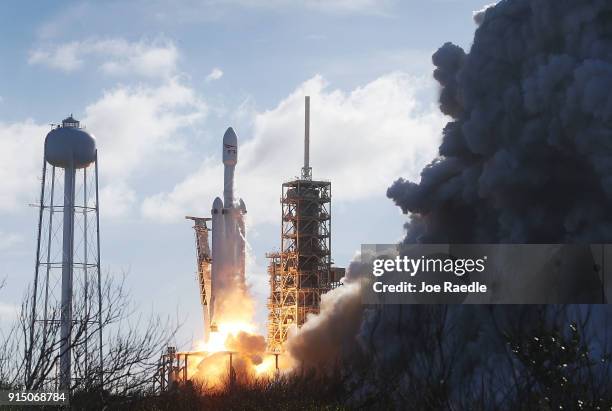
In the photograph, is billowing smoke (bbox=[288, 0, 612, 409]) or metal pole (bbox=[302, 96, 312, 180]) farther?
metal pole (bbox=[302, 96, 312, 180])

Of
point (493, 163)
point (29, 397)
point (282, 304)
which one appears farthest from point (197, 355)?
point (29, 397)

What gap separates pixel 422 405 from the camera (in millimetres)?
29203

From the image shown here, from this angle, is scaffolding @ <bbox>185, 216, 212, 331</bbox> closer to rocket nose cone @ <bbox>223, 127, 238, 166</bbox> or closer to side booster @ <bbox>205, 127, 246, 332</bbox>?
side booster @ <bbox>205, 127, 246, 332</bbox>

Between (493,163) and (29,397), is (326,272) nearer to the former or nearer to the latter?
(493,163)

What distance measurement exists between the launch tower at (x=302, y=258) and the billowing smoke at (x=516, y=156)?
48.4ft

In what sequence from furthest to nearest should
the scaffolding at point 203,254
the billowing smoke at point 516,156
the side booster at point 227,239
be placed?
the scaffolding at point 203,254
the side booster at point 227,239
the billowing smoke at point 516,156

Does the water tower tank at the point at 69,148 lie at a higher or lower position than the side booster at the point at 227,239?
higher

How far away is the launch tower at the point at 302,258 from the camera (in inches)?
2963

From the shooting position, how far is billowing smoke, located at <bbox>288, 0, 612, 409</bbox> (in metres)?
48.8

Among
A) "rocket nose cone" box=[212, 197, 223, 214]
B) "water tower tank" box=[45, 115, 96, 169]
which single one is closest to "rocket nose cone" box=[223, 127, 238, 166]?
"rocket nose cone" box=[212, 197, 223, 214]

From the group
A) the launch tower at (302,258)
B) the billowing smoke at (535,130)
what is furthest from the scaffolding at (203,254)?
the billowing smoke at (535,130)

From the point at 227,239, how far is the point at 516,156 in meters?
20.3

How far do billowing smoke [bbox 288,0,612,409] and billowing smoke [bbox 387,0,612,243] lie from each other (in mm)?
54

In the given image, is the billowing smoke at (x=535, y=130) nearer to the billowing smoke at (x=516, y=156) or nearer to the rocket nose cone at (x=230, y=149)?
the billowing smoke at (x=516, y=156)
